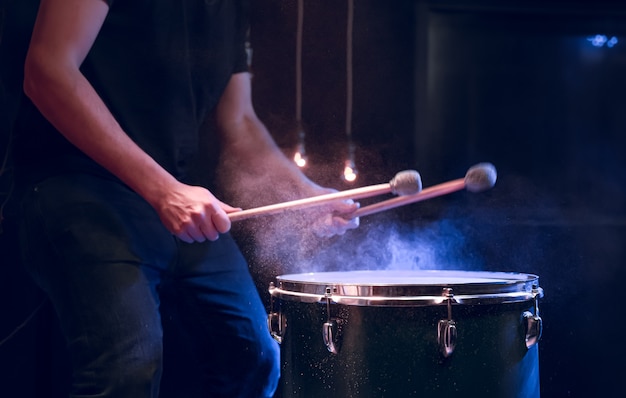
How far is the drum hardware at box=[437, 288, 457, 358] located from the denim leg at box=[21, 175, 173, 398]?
696mm

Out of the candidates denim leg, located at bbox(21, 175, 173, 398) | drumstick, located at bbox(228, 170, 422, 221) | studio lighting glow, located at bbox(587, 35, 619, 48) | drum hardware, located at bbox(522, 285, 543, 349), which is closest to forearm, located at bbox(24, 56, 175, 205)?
denim leg, located at bbox(21, 175, 173, 398)

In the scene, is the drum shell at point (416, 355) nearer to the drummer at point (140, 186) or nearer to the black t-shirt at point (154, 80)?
the drummer at point (140, 186)

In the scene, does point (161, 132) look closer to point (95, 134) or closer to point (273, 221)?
point (95, 134)

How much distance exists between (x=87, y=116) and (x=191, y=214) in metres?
0.36

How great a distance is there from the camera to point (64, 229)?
176 centimetres

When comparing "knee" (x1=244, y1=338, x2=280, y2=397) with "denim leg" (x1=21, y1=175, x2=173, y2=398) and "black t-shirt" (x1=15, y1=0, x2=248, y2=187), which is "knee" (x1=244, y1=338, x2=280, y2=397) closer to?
"denim leg" (x1=21, y1=175, x2=173, y2=398)

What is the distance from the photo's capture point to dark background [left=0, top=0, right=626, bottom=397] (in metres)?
2.57

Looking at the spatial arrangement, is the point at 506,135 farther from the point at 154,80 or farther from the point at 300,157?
the point at 154,80

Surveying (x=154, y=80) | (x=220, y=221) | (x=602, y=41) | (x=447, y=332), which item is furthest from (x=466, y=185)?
(x=154, y=80)

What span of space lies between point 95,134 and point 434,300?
36.8 inches

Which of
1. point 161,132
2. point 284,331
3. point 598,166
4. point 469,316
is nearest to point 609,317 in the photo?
point 598,166

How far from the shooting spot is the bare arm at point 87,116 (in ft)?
5.86

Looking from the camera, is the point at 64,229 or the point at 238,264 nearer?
the point at 64,229

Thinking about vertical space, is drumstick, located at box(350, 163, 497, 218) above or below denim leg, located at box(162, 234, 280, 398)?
above
